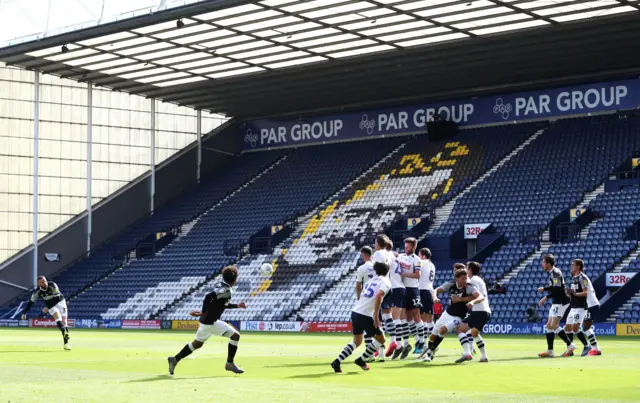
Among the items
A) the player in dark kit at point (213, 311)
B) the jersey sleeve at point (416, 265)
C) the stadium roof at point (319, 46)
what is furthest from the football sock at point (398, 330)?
the stadium roof at point (319, 46)

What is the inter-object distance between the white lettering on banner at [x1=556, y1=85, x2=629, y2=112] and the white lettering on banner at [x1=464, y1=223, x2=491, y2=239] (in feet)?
27.4

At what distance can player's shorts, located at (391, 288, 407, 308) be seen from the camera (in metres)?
22.5

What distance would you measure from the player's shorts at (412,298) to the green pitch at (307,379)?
1.23m

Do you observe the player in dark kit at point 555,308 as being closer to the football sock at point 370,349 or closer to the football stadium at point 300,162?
the football stadium at point 300,162

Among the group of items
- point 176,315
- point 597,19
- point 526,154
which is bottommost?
point 176,315

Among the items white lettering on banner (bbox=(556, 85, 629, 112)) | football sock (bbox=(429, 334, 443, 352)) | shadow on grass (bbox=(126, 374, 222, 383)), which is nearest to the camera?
shadow on grass (bbox=(126, 374, 222, 383))

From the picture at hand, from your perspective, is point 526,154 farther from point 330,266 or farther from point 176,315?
point 176,315

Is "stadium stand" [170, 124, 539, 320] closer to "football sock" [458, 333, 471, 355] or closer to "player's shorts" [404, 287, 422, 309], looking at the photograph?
"player's shorts" [404, 287, 422, 309]

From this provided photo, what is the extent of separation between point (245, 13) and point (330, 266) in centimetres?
1316

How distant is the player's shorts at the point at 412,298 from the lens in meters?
22.5

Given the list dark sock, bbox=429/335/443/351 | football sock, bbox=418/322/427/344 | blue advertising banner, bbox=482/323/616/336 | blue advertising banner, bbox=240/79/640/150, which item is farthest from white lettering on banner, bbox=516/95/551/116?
dark sock, bbox=429/335/443/351

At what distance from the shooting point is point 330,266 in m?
51.3

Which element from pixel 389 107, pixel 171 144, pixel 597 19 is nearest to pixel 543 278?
pixel 597 19

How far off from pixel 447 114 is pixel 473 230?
10758 millimetres
